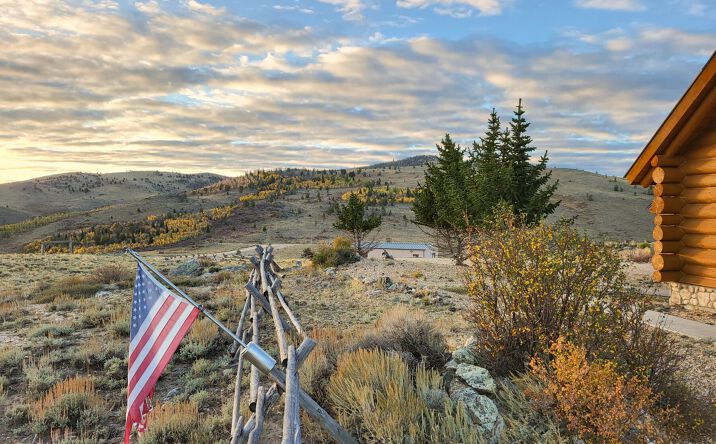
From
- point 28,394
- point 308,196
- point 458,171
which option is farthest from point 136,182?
point 28,394

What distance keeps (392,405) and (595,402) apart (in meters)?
2.16

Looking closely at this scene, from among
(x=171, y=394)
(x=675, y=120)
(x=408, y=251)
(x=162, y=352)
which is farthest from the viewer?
(x=408, y=251)

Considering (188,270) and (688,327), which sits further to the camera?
(188,270)

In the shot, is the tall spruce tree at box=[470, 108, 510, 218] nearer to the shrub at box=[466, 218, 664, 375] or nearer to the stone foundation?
the stone foundation

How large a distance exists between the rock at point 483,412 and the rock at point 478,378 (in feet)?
0.49

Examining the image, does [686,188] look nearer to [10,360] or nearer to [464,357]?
[464,357]

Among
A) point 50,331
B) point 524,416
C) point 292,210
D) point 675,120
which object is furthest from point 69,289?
point 292,210

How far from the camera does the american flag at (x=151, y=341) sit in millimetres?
4203

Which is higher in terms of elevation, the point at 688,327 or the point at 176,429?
the point at 688,327

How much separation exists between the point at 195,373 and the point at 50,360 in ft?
10.6

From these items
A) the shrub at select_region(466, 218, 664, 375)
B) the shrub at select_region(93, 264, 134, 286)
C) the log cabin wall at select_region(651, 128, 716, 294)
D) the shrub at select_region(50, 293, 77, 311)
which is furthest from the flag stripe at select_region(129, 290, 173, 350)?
the shrub at select_region(93, 264, 134, 286)

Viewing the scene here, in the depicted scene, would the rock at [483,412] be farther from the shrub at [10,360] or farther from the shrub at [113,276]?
the shrub at [113,276]

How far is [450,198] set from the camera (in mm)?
24141

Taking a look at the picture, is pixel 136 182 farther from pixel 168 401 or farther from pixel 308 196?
pixel 168 401
